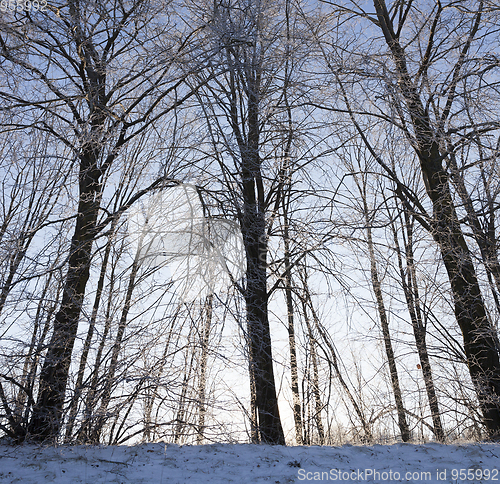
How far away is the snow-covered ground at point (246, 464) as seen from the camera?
3.70 metres

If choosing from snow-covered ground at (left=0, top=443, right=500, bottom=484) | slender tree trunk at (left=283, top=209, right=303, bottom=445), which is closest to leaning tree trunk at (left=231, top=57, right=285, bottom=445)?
slender tree trunk at (left=283, top=209, right=303, bottom=445)

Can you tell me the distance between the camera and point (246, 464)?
13.3 ft

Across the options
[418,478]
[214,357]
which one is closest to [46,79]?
[214,357]

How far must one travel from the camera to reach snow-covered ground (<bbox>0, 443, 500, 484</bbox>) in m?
3.70

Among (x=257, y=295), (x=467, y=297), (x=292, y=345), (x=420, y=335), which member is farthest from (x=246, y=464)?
(x=420, y=335)

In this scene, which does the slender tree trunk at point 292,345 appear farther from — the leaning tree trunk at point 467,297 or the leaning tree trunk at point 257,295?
the leaning tree trunk at point 467,297

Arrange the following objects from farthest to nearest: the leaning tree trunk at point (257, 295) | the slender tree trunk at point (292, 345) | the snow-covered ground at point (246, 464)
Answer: the slender tree trunk at point (292, 345) < the leaning tree trunk at point (257, 295) < the snow-covered ground at point (246, 464)

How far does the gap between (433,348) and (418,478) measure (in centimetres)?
311

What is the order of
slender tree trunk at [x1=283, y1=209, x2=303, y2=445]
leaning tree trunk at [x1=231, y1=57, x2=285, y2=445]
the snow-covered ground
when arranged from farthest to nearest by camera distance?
slender tree trunk at [x1=283, y1=209, x2=303, y2=445] < leaning tree trunk at [x1=231, y1=57, x2=285, y2=445] < the snow-covered ground

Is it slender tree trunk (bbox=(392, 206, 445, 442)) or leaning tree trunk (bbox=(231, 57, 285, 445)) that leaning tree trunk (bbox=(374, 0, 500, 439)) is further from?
leaning tree trunk (bbox=(231, 57, 285, 445))

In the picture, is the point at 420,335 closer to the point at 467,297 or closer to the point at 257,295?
the point at 467,297

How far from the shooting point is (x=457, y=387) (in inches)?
263

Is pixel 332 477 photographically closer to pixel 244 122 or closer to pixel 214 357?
pixel 214 357

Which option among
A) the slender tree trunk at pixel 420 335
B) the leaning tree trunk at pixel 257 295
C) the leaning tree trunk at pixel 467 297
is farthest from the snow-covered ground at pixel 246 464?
the slender tree trunk at pixel 420 335
